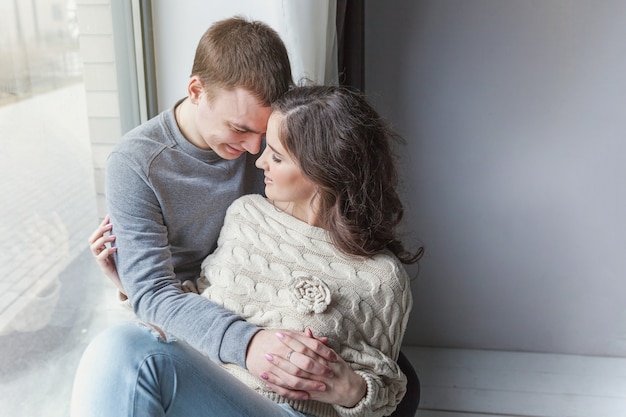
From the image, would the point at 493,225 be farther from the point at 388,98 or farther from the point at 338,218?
the point at 338,218

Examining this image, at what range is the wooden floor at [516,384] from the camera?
2184mm

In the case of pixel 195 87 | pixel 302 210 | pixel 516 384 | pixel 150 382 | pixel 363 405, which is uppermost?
pixel 195 87

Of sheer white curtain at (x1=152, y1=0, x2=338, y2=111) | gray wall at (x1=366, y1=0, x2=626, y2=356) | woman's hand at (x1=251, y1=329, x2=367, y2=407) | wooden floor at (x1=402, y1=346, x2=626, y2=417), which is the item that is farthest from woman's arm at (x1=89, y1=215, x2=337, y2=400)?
gray wall at (x1=366, y1=0, x2=626, y2=356)

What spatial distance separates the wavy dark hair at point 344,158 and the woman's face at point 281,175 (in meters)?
0.02

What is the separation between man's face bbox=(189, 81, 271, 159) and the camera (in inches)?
49.2

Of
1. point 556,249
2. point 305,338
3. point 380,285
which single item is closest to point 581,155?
point 556,249

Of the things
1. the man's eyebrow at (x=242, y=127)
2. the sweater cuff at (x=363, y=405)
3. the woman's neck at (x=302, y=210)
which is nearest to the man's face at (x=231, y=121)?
the man's eyebrow at (x=242, y=127)

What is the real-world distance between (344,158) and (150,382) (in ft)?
1.76

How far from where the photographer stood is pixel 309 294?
1.23 m

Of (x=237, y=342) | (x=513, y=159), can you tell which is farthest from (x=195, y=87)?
(x=513, y=159)

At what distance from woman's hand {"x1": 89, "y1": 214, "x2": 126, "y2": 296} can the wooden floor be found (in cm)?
125

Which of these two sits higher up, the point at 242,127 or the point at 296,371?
the point at 242,127

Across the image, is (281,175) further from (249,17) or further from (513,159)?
A: (513,159)

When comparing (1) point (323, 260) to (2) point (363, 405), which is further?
(1) point (323, 260)
